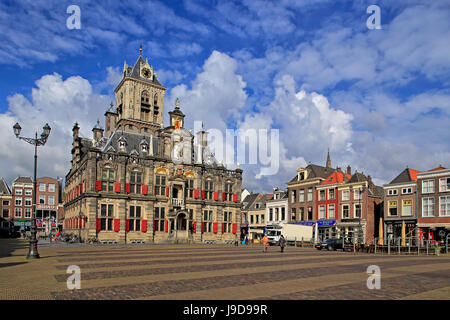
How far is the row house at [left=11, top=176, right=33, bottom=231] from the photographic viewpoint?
85.6 meters

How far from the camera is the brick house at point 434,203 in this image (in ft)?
141

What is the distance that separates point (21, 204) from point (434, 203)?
84.6 meters

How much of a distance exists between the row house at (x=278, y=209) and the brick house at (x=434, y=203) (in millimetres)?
22670

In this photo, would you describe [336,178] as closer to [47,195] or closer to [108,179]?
[108,179]

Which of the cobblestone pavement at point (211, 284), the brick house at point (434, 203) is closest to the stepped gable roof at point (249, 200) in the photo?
the brick house at point (434, 203)

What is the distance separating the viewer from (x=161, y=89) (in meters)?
62.5

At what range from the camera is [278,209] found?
65688mm

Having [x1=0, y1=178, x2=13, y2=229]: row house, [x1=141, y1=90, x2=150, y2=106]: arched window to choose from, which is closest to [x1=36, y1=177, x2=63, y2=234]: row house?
[x1=0, y1=178, x2=13, y2=229]: row house

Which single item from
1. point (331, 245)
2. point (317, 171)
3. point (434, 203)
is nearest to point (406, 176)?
point (434, 203)

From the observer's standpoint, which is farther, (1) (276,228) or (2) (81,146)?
(2) (81,146)
